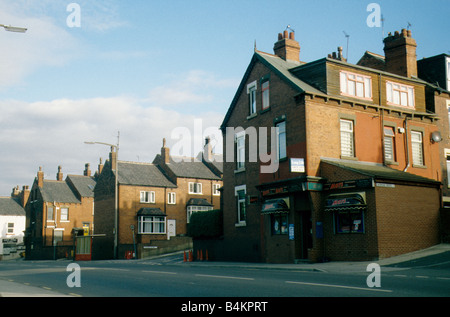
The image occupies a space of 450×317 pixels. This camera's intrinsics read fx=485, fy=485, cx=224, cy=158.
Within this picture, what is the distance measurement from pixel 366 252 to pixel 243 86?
14475 mm

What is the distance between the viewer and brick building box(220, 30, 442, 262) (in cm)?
2364

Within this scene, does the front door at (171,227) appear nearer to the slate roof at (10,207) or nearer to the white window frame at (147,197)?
the white window frame at (147,197)

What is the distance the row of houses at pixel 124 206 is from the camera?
2128 inches

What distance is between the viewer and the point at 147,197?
57.1m

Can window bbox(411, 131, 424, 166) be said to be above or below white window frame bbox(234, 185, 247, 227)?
above

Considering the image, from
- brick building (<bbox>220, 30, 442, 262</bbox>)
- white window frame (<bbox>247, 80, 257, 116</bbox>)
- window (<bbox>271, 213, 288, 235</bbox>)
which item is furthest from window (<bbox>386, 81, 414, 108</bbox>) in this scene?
window (<bbox>271, 213, 288, 235</bbox>)

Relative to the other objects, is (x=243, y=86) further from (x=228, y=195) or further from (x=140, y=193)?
(x=140, y=193)

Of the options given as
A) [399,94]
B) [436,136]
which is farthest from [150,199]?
[436,136]

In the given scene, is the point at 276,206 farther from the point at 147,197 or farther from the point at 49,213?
the point at 49,213

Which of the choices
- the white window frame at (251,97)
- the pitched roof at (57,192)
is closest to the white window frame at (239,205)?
the white window frame at (251,97)

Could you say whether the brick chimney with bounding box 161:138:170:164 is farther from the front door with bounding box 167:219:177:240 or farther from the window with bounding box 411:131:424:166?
the window with bounding box 411:131:424:166

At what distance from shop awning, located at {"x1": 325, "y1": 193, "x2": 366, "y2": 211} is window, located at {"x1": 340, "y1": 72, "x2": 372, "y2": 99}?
6866 mm

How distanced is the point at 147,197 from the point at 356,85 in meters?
34.5

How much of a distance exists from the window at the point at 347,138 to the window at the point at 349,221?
13.3ft
